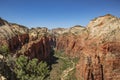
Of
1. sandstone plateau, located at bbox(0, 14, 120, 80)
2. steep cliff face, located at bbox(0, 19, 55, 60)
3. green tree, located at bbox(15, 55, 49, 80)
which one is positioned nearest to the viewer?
sandstone plateau, located at bbox(0, 14, 120, 80)

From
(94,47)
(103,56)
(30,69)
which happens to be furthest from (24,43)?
(103,56)

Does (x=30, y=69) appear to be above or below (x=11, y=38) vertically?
below

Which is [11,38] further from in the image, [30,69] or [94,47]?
[94,47]

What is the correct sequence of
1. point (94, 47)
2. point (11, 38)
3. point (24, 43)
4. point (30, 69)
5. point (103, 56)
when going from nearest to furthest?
point (103, 56) < point (30, 69) < point (94, 47) < point (11, 38) < point (24, 43)

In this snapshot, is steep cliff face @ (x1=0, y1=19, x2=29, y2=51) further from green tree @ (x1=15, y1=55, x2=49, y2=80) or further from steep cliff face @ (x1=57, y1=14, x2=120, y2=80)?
steep cliff face @ (x1=57, y1=14, x2=120, y2=80)

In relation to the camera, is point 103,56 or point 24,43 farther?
point 24,43

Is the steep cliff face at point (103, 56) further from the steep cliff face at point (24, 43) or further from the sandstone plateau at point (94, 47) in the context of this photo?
the steep cliff face at point (24, 43)

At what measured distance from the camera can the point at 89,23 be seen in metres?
111

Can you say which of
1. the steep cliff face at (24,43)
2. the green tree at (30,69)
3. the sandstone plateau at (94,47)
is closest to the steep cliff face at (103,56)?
the sandstone plateau at (94,47)

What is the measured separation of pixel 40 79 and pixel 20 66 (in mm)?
10441

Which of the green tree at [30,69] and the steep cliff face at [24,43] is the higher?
the steep cliff face at [24,43]

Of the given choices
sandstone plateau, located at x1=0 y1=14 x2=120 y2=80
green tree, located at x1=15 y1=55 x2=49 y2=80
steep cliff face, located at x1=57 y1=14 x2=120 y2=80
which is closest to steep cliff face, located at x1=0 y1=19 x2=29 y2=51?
sandstone plateau, located at x1=0 y1=14 x2=120 y2=80

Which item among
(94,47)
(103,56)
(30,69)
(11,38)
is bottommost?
(30,69)

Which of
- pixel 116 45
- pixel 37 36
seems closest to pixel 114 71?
pixel 116 45
